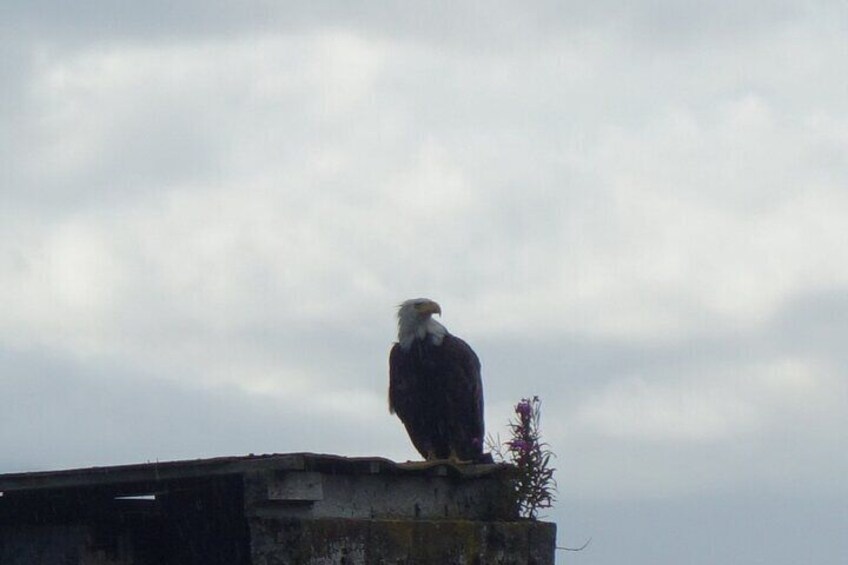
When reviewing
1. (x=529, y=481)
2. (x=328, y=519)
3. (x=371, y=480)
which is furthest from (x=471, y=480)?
(x=328, y=519)

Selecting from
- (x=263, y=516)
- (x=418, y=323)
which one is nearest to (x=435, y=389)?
(x=418, y=323)

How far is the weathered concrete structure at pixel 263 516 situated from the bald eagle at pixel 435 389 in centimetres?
315

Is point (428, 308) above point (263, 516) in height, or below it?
above

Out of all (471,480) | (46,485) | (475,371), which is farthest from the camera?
(475,371)

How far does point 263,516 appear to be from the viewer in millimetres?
8359

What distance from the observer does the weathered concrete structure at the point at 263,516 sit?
8.36 meters

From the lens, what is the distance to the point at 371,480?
363 inches

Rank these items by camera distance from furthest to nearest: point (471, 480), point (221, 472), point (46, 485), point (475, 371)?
point (475, 371), point (471, 480), point (46, 485), point (221, 472)

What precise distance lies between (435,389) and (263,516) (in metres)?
5.01

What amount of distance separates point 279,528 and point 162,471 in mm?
820

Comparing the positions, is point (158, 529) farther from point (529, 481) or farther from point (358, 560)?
point (529, 481)

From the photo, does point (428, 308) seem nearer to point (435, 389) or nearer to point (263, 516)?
point (435, 389)

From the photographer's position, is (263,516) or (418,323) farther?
(418,323)

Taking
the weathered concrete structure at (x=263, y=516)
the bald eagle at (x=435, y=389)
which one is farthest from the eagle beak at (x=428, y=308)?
the weathered concrete structure at (x=263, y=516)
